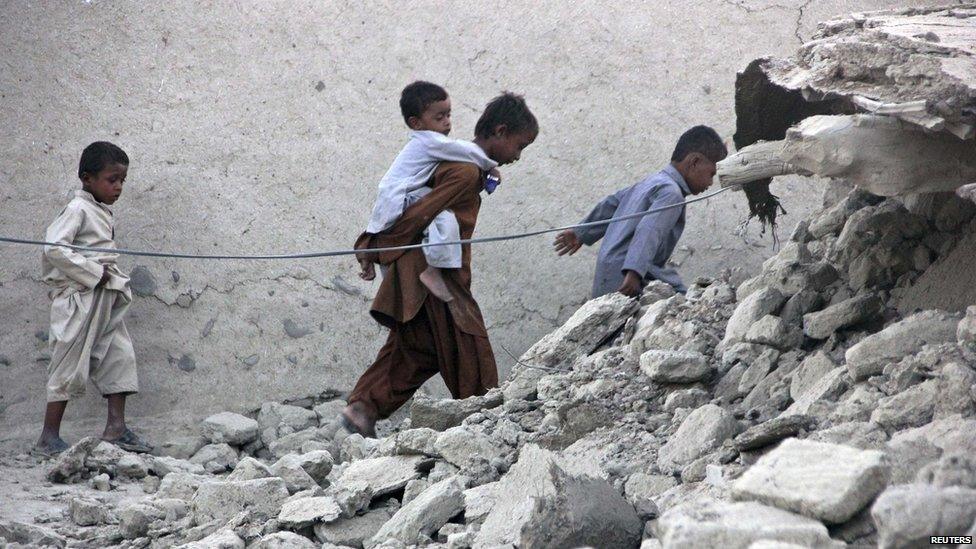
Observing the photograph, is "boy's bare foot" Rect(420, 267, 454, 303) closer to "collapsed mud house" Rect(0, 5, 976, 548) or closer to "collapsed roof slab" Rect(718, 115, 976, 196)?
"collapsed mud house" Rect(0, 5, 976, 548)

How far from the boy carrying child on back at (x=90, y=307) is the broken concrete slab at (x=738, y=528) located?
3551mm

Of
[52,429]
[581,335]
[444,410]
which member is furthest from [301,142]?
[444,410]

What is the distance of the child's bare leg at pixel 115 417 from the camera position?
5.01m

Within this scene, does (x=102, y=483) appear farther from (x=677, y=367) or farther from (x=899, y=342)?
→ (x=899, y=342)

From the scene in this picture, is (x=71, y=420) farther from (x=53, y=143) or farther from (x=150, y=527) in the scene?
(x=150, y=527)

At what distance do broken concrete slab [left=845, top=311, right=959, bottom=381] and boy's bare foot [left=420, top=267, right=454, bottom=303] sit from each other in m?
1.82

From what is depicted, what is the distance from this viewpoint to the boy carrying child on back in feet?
16.0

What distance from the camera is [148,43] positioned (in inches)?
215

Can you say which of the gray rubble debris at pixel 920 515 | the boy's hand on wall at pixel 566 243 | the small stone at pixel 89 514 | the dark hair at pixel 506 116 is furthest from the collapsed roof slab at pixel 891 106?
the small stone at pixel 89 514

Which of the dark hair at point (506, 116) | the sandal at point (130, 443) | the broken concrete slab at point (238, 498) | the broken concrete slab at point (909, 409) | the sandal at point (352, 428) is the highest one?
the dark hair at point (506, 116)

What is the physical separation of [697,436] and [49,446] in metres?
3.09

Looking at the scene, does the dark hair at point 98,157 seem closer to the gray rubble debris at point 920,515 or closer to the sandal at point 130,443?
the sandal at point 130,443

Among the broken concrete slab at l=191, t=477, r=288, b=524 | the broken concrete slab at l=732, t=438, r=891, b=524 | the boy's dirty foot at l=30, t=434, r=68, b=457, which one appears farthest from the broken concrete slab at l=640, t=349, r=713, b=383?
the boy's dirty foot at l=30, t=434, r=68, b=457

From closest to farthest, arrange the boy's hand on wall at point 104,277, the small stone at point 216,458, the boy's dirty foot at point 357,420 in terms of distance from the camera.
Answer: the boy's dirty foot at point 357,420 → the small stone at point 216,458 → the boy's hand on wall at point 104,277
